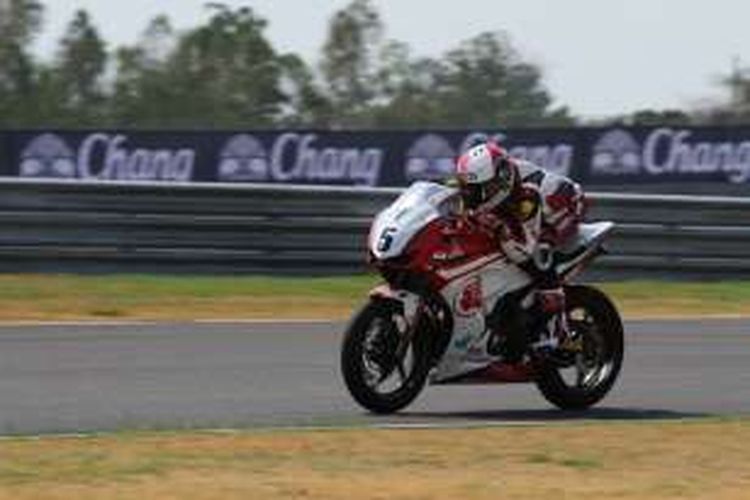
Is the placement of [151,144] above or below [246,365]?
above

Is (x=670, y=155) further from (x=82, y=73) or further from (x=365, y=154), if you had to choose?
(x=82, y=73)

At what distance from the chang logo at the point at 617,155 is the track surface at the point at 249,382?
11.2 meters

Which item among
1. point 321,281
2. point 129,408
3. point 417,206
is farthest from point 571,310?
point 321,281

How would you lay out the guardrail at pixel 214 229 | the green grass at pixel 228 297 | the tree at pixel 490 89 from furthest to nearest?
the tree at pixel 490 89 → the guardrail at pixel 214 229 → the green grass at pixel 228 297

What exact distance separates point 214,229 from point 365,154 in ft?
26.0

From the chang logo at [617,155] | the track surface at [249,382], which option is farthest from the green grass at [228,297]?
the chang logo at [617,155]

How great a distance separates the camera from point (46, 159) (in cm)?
2891

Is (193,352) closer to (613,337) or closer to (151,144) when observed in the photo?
(613,337)

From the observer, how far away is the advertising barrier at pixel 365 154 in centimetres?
2903

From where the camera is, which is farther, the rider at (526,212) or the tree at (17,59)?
the tree at (17,59)

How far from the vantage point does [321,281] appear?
70.9 ft

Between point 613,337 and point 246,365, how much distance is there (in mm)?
2972

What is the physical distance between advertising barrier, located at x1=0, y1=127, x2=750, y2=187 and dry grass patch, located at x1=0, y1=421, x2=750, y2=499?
17.3 metres

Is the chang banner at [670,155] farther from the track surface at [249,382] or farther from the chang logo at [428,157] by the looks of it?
the track surface at [249,382]
